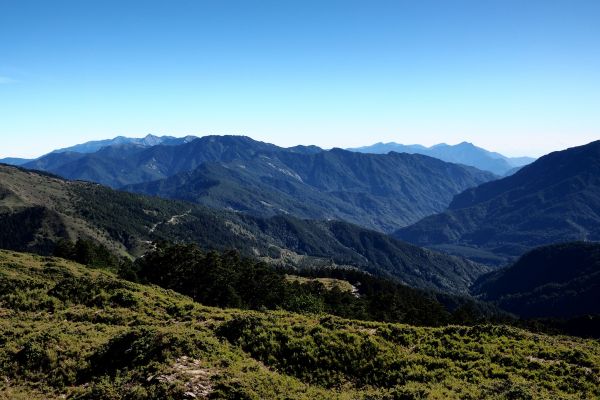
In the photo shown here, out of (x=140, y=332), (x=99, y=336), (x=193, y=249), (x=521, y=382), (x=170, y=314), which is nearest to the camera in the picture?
(x=521, y=382)

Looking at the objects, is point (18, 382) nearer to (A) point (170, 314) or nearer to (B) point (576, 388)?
(A) point (170, 314)

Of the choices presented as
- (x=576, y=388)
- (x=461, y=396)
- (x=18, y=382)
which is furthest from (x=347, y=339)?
(x=18, y=382)

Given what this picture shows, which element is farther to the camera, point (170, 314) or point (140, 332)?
point (170, 314)

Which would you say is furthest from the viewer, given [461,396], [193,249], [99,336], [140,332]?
[193,249]

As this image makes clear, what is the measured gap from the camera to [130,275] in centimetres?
9844

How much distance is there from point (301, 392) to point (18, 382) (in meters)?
20.8

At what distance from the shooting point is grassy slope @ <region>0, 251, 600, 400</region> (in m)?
30.0

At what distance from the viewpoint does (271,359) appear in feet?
118

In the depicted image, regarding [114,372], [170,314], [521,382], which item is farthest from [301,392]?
[170,314]

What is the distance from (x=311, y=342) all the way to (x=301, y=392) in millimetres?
7687

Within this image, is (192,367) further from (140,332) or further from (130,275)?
(130,275)

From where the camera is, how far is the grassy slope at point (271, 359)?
98.3 ft

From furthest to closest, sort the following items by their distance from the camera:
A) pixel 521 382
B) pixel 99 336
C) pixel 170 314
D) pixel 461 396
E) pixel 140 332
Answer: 1. pixel 170 314
2. pixel 99 336
3. pixel 140 332
4. pixel 521 382
5. pixel 461 396

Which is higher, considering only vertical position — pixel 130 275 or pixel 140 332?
pixel 140 332
